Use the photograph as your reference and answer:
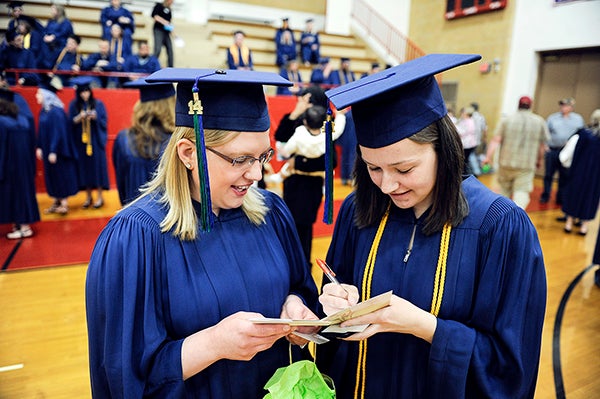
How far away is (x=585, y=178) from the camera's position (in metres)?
5.45

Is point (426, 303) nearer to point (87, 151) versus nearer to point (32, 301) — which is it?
point (32, 301)

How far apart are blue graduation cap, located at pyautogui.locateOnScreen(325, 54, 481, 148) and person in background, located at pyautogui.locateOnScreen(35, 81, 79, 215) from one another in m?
5.48

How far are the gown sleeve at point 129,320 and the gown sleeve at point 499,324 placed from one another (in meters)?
0.72

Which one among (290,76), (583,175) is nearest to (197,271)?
(583,175)

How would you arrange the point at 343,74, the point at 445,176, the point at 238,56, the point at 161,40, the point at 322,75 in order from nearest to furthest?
the point at 445,176, the point at 161,40, the point at 238,56, the point at 322,75, the point at 343,74

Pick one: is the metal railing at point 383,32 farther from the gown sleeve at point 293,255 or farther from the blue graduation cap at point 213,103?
the blue graduation cap at point 213,103

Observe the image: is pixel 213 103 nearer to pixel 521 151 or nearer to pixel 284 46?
pixel 521 151

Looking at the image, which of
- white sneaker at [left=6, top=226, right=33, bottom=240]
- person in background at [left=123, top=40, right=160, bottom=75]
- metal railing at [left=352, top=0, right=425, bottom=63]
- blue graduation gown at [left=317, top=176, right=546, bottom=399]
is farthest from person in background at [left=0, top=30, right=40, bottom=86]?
metal railing at [left=352, top=0, right=425, bottom=63]

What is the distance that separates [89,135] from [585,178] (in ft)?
22.4

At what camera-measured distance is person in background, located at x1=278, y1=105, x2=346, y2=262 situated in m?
3.47

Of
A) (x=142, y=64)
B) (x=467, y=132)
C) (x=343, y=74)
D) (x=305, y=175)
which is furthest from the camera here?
(x=343, y=74)

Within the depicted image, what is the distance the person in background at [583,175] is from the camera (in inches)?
209

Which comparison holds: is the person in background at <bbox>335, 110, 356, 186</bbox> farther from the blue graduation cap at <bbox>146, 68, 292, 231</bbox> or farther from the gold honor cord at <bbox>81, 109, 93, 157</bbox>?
the blue graduation cap at <bbox>146, 68, 292, 231</bbox>

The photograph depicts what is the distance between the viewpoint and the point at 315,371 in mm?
1194
